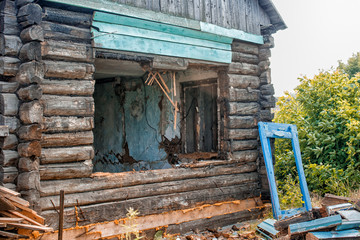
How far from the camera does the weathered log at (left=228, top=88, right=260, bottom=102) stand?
25.7 ft

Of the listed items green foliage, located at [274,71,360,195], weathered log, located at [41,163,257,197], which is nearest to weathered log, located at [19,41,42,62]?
weathered log, located at [41,163,257,197]

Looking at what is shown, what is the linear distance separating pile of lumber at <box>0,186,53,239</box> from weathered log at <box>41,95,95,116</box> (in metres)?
1.30

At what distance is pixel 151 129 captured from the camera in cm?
879

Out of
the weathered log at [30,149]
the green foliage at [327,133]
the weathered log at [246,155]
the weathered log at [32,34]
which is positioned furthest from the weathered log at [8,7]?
the green foliage at [327,133]

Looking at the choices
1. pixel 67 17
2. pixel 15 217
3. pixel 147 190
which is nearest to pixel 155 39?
pixel 67 17

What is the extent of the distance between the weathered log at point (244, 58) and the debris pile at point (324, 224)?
3433mm

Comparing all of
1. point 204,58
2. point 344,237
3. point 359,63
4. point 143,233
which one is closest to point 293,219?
point 344,237

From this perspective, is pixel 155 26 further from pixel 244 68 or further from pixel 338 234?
pixel 338 234

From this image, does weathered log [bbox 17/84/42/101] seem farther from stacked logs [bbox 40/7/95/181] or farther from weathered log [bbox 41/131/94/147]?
weathered log [bbox 41/131/94/147]

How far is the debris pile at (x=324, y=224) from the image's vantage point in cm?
560

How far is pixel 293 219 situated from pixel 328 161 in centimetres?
373

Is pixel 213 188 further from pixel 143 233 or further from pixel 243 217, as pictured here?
pixel 143 233

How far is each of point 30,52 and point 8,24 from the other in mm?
523

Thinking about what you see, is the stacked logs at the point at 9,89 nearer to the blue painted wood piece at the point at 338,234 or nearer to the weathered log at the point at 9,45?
the weathered log at the point at 9,45
